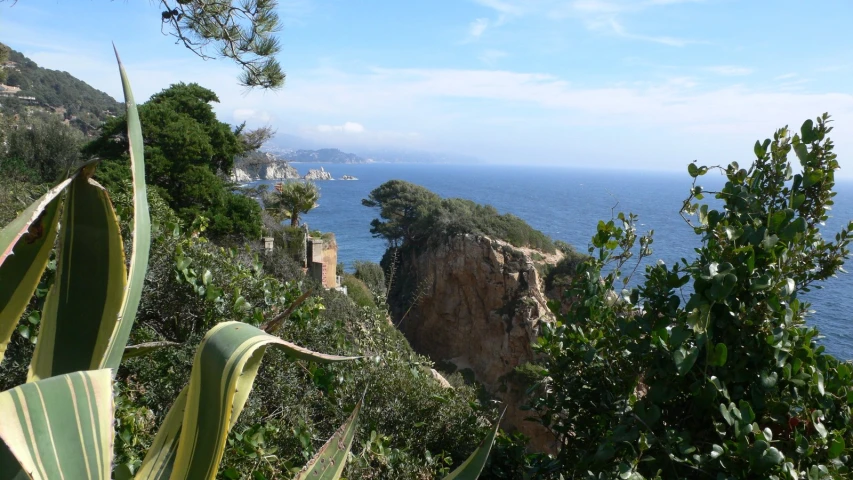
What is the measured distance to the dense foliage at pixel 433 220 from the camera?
71.1 ft

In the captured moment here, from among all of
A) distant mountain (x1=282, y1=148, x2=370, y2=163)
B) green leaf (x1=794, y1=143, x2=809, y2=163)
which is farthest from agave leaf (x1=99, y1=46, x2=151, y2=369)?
distant mountain (x1=282, y1=148, x2=370, y2=163)

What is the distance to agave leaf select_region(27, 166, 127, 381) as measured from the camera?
1143 mm

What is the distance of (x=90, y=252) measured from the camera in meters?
1.16

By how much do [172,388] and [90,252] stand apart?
64.9 inches

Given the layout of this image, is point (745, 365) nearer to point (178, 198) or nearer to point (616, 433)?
point (616, 433)

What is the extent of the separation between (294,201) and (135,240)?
19416mm

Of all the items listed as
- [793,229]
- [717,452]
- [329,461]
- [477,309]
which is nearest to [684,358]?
[717,452]

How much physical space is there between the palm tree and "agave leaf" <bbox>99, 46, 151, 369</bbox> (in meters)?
19.0

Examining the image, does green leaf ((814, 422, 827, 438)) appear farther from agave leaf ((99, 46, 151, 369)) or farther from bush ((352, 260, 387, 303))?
bush ((352, 260, 387, 303))

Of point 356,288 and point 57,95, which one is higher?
point 57,95

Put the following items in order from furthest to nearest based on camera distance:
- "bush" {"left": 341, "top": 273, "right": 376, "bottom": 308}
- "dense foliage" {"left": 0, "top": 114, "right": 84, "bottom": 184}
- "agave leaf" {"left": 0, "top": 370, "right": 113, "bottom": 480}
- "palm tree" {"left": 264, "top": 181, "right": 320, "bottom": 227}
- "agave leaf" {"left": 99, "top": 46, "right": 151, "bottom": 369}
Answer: "palm tree" {"left": 264, "top": 181, "right": 320, "bottom": 227} < "dense foliage" {"left": 0, "top": 114, "right": 84, "bottom": 184} < "bush" {"left": 341, "top": 273, "right": 376, "bottom": 308} < "agave leaf" {"left": 99, "top": 46, "right": 151, "bottom": 369} < "agave leaf" {"left": 0, "top": 370, "right": 113, "bottom": 480}

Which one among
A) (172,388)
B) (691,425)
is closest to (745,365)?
(691,425)

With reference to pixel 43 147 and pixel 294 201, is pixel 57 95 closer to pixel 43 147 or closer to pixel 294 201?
pixel 43 147

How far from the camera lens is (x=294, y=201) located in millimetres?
20109
